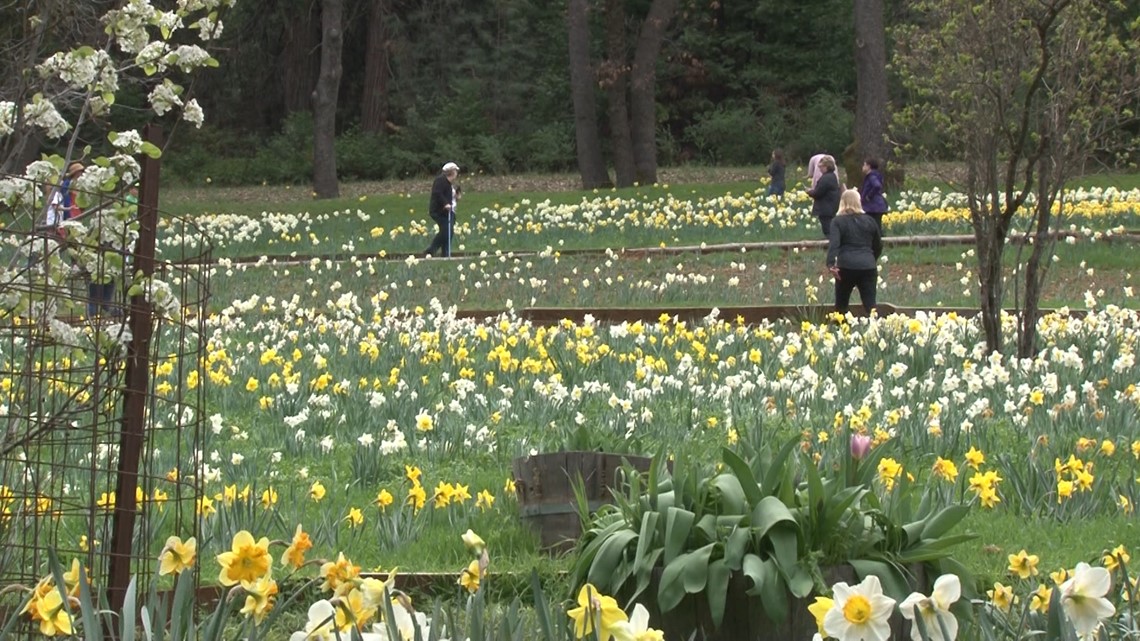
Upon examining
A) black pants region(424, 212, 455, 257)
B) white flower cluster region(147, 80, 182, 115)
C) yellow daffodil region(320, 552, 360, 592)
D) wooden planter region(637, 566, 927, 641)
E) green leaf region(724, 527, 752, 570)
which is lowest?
black pants region(424, 212, 455, 257)

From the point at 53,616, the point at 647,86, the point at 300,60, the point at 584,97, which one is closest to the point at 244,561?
the point at 53,616

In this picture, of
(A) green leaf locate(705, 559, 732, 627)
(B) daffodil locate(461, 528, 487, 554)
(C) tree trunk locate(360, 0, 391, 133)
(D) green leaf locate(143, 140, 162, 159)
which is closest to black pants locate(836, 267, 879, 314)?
(A) green leaf locate(705, 559, 732, 627)

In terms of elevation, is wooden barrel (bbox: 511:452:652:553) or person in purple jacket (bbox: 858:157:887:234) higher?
person in purple jacket (bbox: 858:157:887:234)

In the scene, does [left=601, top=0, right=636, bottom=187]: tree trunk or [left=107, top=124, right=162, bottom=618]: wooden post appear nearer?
[left=107, top=124, right=162, bottom=618]: wooden post

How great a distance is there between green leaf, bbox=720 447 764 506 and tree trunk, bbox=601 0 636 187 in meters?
28.1

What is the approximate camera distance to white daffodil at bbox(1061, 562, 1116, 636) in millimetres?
2883

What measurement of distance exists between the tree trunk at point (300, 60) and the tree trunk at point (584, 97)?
12742 millimetres

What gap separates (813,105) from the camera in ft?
128

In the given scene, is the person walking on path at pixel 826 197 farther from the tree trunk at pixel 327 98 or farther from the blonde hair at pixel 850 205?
the tree trunk at pixel 327 98

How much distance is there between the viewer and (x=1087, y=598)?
2904 millimetres

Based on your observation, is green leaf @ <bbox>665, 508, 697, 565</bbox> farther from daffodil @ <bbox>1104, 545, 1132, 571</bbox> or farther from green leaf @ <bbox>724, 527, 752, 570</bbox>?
daffodil @ <bbox>1104, 545, 1132, 571</bbox>

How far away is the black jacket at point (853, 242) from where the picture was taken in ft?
42.2

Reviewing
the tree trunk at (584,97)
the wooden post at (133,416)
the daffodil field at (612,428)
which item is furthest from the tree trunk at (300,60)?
the wooden post at (133,416)

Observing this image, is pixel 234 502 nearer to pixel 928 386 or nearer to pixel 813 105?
pixel 928 386
